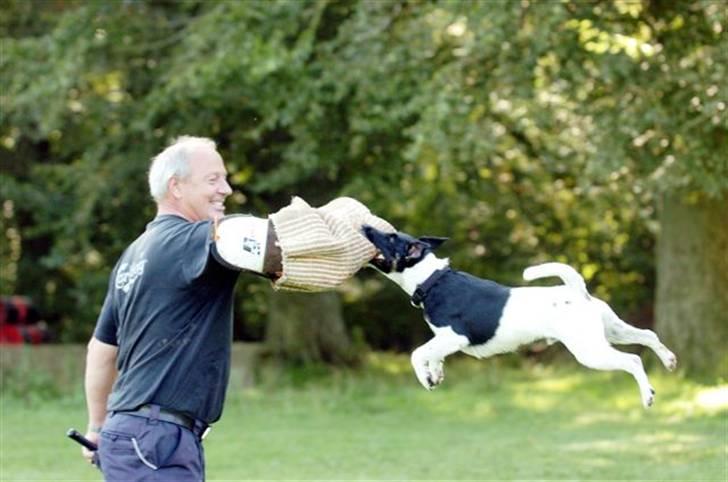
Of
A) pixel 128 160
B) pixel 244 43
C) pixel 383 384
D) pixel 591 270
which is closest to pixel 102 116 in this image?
pixel 128 160

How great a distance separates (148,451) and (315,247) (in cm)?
93

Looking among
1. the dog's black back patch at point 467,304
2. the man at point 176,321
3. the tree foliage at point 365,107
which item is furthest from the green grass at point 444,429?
the man at point 176,321

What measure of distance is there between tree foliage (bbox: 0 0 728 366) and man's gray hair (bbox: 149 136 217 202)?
982 cm

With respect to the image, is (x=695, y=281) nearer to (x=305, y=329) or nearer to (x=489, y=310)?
(x=305, y=329)

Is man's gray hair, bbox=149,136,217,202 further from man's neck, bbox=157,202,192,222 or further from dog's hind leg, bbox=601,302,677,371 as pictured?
dog's hind leg, bbox=601,302,677,371

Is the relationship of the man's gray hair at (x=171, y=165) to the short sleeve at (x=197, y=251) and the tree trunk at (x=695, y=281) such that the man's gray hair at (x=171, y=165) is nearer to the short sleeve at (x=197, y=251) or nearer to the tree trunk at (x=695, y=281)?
the short sleeve at (x=197, y=251)

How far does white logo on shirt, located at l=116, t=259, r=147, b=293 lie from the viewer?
16.7 feet

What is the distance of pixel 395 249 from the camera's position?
5.23 meters

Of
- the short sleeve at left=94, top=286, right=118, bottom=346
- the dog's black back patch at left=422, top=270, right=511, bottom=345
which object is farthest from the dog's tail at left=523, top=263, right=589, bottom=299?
the short sleeve at left=94, top=286, right=118, bottom=346

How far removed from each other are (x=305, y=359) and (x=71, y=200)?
396 cm

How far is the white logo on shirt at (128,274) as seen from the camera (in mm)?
5090

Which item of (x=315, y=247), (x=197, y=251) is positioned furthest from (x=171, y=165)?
(x=315, y=247)

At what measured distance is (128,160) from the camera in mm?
19188

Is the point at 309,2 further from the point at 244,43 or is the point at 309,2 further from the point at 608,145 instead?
the point at 608,145
